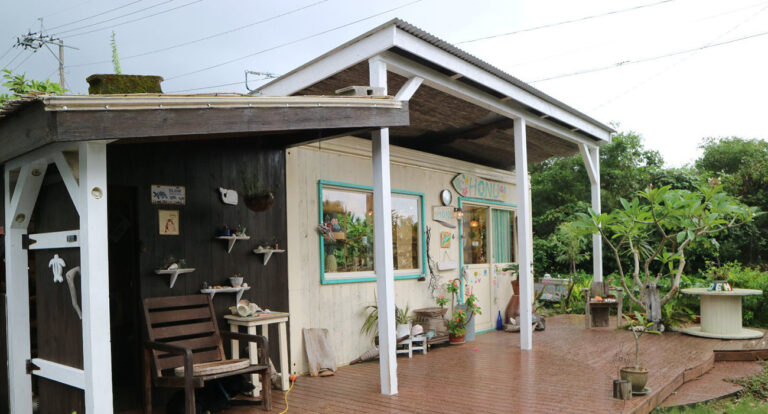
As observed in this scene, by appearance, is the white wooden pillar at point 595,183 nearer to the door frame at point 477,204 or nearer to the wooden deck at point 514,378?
the door frame at point 477,204

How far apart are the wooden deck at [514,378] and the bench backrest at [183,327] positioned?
559 mm

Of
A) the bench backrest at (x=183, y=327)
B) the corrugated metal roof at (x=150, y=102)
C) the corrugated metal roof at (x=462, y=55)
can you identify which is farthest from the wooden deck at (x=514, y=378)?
the corrugated metal roof at (x=462, y=55)

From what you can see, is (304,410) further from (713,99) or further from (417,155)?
(713,99)

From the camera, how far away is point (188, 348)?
4.00m

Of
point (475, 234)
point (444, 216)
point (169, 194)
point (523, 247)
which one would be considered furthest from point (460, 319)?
point (169, 194)

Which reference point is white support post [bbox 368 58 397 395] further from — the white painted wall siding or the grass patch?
the grass patch

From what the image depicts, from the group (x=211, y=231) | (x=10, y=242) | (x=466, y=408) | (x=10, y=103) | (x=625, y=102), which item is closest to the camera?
(x=10, y=103)

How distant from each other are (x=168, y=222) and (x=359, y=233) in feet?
8.39

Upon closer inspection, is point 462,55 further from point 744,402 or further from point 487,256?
point 487,256

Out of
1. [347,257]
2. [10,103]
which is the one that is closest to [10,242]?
[10,103]

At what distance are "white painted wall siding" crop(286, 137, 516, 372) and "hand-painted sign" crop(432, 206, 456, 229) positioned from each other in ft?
1.89

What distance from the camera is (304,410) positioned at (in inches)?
177

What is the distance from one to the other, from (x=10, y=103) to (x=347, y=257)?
4.06 meters

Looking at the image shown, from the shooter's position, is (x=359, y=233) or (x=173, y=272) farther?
(x=359, y=233)
